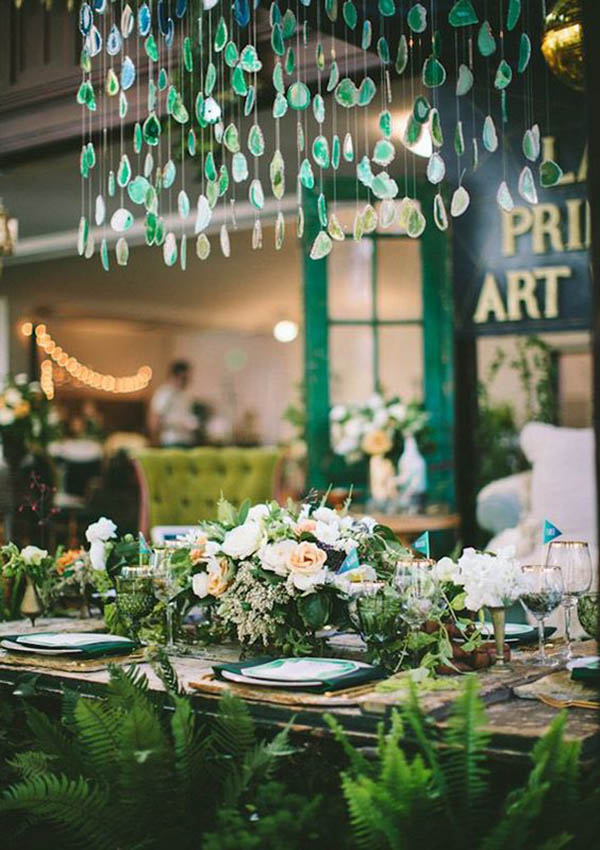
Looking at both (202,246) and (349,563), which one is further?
(202,246)

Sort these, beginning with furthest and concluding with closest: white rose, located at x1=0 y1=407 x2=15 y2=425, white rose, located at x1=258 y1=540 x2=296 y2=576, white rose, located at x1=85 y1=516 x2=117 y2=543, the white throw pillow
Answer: white rose, located at x1=0 y1=407 x2=15 y2=425
the white throw pillow
white rose, located at x1=85 y1=516 x2=117 y2=543
white rose, located at x1=258 y1=540 x2=296 y2=576

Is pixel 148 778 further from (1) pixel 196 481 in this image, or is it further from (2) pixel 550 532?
(1) pixel 196 481

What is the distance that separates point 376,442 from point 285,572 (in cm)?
357

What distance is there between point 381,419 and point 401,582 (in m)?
3.80

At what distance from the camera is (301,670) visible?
7.00 ft

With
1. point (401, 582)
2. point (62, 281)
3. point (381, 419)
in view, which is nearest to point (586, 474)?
point (381, 419)

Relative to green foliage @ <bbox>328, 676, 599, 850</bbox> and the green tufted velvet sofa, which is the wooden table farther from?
the green tufted velvet sofa

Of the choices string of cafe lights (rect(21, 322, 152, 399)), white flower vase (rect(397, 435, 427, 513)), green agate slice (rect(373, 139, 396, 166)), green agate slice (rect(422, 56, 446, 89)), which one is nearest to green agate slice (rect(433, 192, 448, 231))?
green agate slice (rect(373, 139, 396, 166))

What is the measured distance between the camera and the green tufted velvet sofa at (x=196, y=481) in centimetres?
621

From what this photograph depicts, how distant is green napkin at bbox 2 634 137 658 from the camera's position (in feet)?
7.99

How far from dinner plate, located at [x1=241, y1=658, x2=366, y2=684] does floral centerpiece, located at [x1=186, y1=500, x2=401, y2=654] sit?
14 centimetres

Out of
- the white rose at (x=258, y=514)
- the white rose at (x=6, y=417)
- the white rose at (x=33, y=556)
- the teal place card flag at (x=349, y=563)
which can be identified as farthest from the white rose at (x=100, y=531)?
the white rose at (x=6, y=417)

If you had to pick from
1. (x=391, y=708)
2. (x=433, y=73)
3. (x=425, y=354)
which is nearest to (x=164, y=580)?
(x=391, y=708)

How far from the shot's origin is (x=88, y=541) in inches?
120
